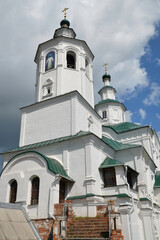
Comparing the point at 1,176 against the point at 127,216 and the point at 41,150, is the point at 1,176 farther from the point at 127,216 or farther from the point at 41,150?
the point at 127,216

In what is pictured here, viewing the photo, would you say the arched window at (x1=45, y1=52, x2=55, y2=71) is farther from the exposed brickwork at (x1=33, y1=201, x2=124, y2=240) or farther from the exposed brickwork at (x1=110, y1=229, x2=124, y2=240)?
the exposed brickwork at (x1=110, y1=229, x2=124, y2=240)

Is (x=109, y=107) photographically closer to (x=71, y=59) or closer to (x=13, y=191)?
(x=71, y=59)

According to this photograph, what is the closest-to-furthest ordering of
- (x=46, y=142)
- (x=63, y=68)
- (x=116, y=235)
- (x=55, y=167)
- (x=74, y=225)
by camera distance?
1. (x=116, y=235)
2. (x=74, y=225)
3. (x=55, y=167)
4. (x=46, y=142)
5. (x=63, y=68)

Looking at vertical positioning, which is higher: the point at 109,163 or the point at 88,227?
the point at 109,163

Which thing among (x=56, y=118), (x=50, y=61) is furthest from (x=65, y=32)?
(x=56, y=118)

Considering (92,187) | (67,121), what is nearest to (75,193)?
(92,187)

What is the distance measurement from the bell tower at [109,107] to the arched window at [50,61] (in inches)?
463

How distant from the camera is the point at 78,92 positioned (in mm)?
13555

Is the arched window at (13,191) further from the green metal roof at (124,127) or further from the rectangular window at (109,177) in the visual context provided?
the green metal roof at (124,127)

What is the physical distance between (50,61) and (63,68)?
1300 millimetres

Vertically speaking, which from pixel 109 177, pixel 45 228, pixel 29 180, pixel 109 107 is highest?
pixel 109 107

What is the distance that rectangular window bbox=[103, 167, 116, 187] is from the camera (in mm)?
11930

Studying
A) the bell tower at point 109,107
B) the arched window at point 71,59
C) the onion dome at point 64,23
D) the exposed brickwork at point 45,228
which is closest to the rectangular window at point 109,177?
the exposed brickwork at point 45,228

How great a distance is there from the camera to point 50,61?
1526 centimetres
